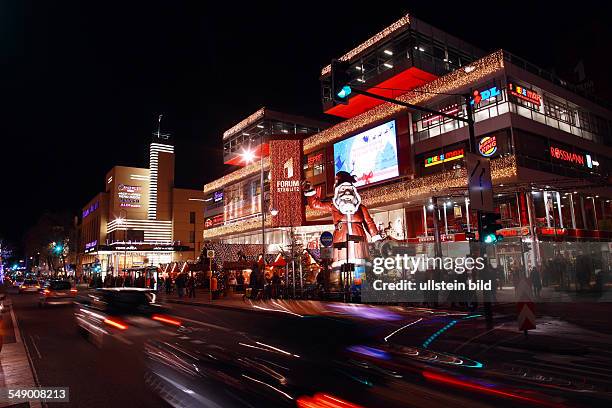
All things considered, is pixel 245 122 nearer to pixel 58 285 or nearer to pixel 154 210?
pixel 58 285

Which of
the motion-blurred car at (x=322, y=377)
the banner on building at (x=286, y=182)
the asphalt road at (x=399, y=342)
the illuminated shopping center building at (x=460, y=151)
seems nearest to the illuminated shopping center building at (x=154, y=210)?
the banner on building at (x=286, y=182)

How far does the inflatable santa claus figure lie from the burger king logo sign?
863cm

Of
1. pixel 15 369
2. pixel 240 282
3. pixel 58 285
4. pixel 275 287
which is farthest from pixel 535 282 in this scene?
pixel 58 285

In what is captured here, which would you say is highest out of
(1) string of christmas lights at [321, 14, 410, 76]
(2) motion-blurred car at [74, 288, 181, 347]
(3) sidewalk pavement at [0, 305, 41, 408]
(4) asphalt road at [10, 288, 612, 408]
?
(1) string of christmas lights at [321, 14, 410, 76]

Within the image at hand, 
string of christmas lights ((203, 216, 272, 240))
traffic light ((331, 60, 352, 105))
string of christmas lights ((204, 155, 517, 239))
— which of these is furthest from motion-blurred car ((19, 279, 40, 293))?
traffic light ((331, 60, 352, 105))

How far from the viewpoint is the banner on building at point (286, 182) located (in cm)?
3888

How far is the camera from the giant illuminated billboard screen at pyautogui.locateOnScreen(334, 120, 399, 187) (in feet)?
103

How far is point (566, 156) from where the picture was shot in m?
28.7

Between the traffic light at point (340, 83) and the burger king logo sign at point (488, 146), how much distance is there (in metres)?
17.9

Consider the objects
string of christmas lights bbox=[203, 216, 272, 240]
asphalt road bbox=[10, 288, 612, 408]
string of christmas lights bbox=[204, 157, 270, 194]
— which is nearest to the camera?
asphalt road bbox=[10, 288, 612, 408]

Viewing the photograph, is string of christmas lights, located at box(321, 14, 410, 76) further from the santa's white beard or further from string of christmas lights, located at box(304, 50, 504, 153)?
the santa's white beard

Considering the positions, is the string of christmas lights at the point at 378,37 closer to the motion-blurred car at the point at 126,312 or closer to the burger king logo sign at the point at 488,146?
the burger king logo sign at the point at 488,146

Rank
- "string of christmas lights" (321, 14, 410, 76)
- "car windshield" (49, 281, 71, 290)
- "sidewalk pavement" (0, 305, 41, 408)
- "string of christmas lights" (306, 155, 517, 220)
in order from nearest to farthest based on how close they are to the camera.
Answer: "sidewalk pavement" (0, 305, 41, 408), "string of christmas lights" (306, 155, 517, 220), "string of christmas lights" (321, 14, 410, 76), "car windshield" (49, 281, 71, 290)

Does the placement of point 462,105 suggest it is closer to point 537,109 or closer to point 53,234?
point 537,109
